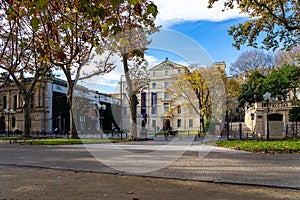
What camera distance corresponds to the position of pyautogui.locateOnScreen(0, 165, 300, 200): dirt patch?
429 centimetres

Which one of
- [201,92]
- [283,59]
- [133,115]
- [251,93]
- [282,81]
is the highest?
[283,59]

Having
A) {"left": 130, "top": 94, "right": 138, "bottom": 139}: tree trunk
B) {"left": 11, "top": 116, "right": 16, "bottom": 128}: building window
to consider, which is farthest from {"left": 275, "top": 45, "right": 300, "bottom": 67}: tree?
{"left": 11, "top": 116, "right": 16, "bottom": 128}: building window

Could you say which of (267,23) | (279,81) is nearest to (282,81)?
(279,81)

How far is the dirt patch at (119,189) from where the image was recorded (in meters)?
4.29

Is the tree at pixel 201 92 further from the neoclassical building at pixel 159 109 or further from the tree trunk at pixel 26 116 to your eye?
the tree trunk at pixel 26 116

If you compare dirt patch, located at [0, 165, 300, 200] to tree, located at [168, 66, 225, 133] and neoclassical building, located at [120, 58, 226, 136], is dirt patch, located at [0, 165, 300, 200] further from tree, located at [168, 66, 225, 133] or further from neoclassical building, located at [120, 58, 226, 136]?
tree, located at [168, 66, 225, 133]

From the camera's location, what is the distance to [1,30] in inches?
763

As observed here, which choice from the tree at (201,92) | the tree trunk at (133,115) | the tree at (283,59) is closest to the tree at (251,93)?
the tree at (283,59)

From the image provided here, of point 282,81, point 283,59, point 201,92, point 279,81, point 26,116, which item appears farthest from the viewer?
point 283,59

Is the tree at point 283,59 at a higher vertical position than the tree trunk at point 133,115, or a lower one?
higher

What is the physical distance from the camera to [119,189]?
475cm

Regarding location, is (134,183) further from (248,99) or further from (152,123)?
(248,99)

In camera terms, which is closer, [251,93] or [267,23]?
[267,23]

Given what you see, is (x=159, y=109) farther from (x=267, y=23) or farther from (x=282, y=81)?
(x=282, y=81)
